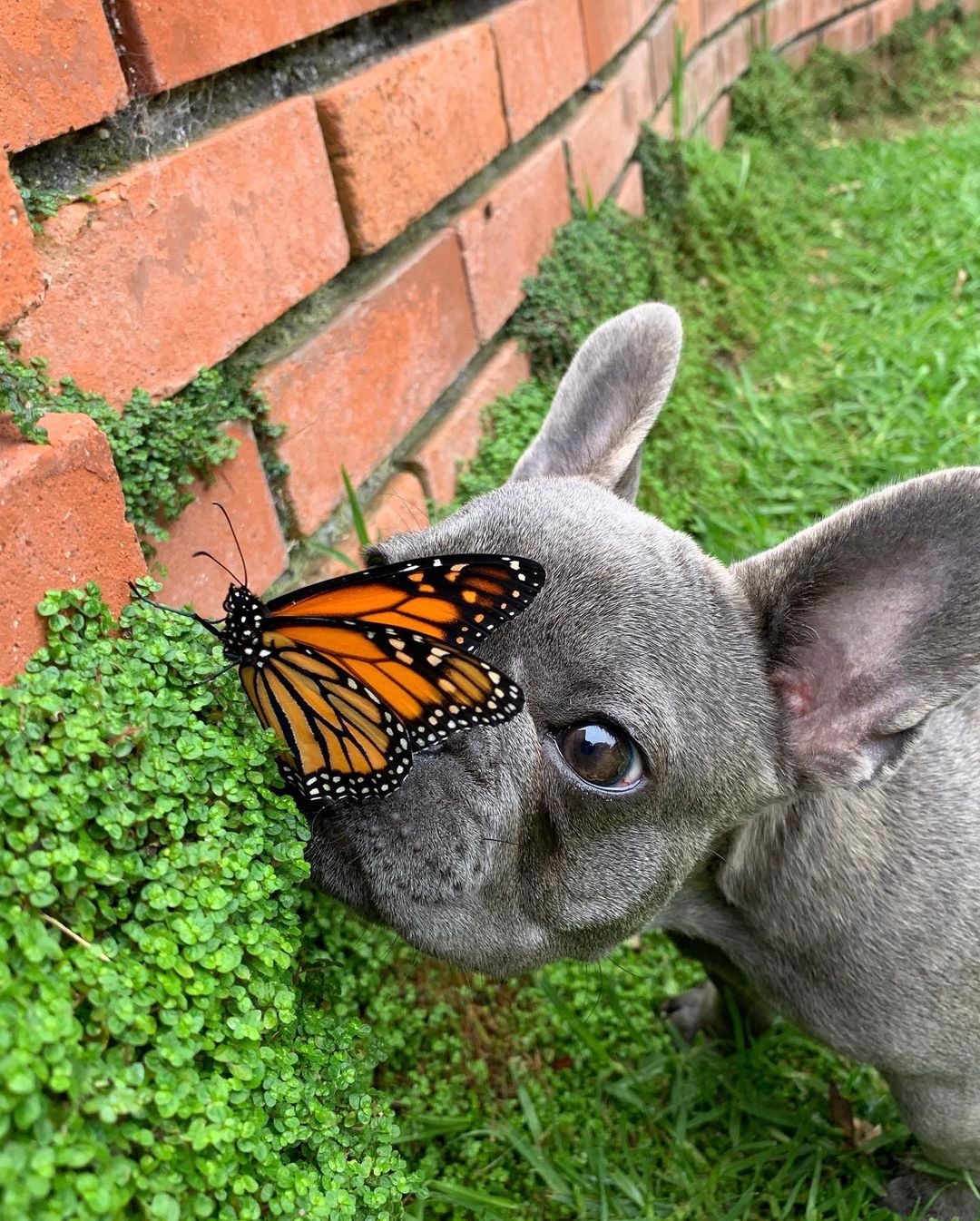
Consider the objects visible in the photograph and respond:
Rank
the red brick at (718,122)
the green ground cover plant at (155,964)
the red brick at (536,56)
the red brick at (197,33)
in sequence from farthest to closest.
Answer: the red brick at (718,122) → the red brick at (536,56) → the red brick at (197,33) → the green ground cover plant at (155,964)

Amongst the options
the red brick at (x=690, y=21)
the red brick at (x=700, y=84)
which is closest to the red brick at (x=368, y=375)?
the red brick at (x=700, y=84)

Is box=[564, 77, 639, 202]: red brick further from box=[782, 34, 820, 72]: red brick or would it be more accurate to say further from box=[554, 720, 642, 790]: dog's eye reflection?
box=[782, 34, 820, 72]: red brick

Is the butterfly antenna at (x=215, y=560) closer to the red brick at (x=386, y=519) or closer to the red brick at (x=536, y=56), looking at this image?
the red brick at (x=386, y=519)

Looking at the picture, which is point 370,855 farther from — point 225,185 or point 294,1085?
point 225,185

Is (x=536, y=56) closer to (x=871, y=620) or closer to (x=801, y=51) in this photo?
(x=871, y=620)

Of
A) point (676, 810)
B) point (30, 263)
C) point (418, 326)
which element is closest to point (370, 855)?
point (676, 810)
